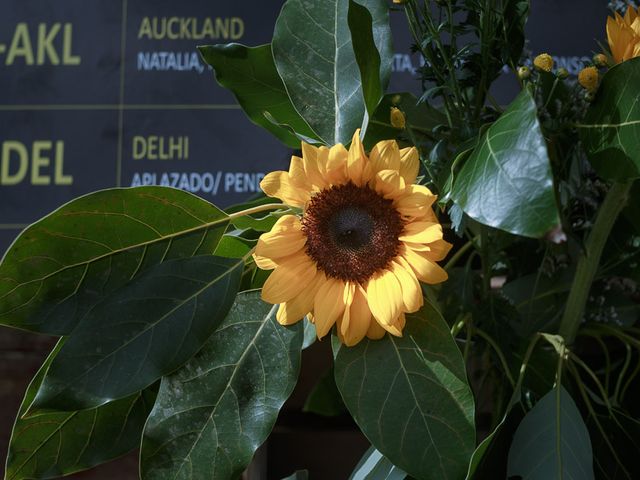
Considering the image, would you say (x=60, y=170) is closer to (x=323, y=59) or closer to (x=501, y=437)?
(x=323, y=59)

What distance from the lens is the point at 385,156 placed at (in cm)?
42

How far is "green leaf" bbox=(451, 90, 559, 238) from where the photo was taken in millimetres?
345

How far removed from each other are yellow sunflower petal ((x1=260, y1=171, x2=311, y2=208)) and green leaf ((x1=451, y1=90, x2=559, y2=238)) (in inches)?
3.3

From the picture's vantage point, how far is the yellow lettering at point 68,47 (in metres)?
0.90

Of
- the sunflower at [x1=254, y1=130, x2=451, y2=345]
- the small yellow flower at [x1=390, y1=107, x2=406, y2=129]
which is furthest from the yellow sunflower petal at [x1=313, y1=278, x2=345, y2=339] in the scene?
the small yellow flower at [x1=390, y1=107, x2=406, y2=129]

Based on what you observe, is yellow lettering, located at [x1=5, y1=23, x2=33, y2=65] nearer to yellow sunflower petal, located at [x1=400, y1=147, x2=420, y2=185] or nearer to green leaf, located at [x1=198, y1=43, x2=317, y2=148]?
green leaf, located at [x1=198, y1=43, x2=317, y2=148]

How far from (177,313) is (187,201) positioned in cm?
7

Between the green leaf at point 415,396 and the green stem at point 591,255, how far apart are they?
5.2 inches

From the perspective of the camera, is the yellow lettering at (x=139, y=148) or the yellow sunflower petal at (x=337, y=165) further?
the yellow lettering at (x=139, y=148)

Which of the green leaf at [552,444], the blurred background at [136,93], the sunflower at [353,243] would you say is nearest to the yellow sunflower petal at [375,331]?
the sunflower at [353,243]

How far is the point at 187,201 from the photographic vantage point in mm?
470

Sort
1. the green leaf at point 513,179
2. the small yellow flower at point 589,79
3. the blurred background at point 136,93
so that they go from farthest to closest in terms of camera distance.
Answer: the blurred background at point 136,93, the small yellow flower at point 589,79, the green leaf at point 513,179

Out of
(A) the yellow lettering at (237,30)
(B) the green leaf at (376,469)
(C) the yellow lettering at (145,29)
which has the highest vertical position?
(A) the yellow lettering at (237,30)

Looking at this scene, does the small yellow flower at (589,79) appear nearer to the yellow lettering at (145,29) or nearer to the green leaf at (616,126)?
the green leaf at (616,126)
